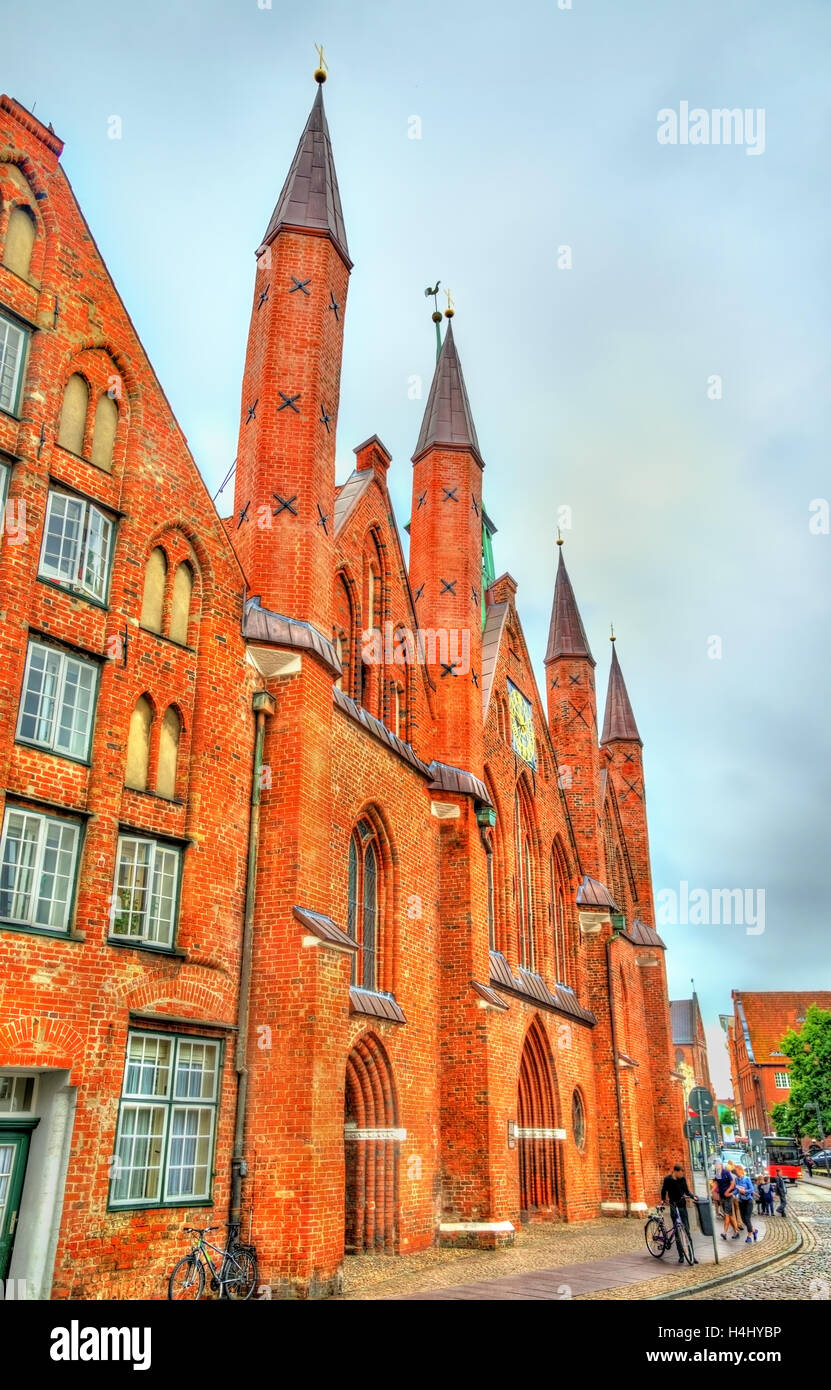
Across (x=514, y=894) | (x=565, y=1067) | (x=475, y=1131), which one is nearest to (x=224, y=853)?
(x=475, y=1131)

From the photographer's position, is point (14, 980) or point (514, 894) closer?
point (14, 980)

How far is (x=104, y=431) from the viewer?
12875mm

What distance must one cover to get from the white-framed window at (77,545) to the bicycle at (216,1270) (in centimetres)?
717

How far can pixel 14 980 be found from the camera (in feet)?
32.7

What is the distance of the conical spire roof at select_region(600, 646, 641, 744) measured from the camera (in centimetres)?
4069

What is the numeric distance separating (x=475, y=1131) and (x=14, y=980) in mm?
10676

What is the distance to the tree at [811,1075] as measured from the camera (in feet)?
182

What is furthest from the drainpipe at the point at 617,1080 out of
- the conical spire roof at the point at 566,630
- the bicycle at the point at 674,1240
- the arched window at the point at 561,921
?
the bicycle at the point at 674,1240

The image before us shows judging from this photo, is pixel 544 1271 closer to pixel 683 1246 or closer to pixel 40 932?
pixel 683 1246

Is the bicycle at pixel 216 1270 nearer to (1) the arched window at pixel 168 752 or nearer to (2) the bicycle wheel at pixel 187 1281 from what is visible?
(2) the bicycle wheel at pixel 187 1281

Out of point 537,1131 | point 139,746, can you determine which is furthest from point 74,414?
point 537,1131

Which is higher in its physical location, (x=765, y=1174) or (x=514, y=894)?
(x=514, y=894)

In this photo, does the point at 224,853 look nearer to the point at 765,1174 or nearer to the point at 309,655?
the point at 309,655
